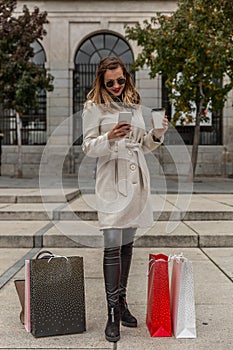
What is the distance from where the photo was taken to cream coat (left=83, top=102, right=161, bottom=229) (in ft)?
11.5

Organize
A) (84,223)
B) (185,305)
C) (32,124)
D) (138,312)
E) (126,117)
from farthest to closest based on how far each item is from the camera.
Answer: (32,124) < (84,223) < (138,312) < (185,305) < (126,117)

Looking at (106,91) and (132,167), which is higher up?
(106,91)

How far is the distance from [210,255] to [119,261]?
3.12 m

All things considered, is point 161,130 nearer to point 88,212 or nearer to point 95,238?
point 95,238

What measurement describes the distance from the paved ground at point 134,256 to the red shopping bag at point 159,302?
79 mm

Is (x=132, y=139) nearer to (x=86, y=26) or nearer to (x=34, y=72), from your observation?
(x=34, y=72)

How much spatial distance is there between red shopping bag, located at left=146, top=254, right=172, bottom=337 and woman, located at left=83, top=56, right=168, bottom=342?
0.81ft

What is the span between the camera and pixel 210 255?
6398 mm

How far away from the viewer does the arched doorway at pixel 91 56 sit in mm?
21672

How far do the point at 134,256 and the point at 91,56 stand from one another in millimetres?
16786

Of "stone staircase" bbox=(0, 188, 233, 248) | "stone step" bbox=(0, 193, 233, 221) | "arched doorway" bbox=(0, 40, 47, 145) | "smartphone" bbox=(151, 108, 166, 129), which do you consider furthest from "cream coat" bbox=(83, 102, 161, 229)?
"arched doorway" bbox=(0, 40, 47, 145)

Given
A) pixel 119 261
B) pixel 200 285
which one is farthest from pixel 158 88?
pixel 119 261

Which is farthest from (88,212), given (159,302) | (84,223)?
(159,302)

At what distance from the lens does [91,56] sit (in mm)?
21859
